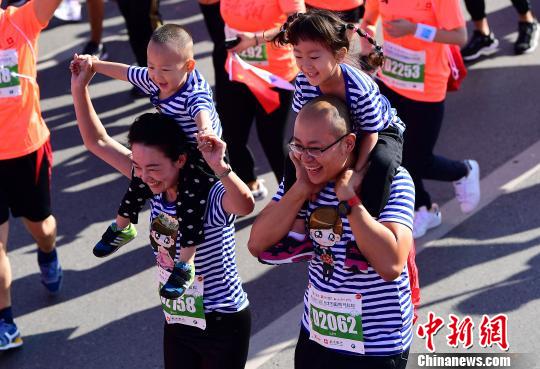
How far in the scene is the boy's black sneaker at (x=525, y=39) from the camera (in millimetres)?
7816

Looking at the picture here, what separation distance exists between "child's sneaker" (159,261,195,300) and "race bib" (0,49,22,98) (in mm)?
1815

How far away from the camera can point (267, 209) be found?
301cm

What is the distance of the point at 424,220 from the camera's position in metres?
5.55

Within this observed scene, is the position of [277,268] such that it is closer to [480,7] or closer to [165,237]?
[165,237]

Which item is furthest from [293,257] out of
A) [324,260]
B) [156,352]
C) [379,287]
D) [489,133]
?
[489,133]

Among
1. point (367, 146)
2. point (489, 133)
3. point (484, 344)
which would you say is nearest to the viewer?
point (367, 146)

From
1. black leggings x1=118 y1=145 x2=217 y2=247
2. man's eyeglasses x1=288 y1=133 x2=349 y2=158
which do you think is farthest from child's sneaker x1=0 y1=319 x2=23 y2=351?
man's eyeglasses x1=288 y1=133 x2=349 y2=158

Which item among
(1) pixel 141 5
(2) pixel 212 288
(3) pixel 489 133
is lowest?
(3) pixel 489 133

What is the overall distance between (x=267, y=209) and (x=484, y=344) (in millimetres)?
2061

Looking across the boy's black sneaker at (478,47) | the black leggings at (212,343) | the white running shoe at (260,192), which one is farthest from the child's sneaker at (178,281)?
the boy's black sneaker at (478,47)

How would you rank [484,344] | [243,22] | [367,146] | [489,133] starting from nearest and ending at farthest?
[367,146], [484,344], [243,22], [489,133]

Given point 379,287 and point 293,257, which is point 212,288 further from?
point 379,287

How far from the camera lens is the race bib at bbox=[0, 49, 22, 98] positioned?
4.58 meters

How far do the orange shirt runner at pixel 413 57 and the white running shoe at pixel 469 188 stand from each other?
60cm
